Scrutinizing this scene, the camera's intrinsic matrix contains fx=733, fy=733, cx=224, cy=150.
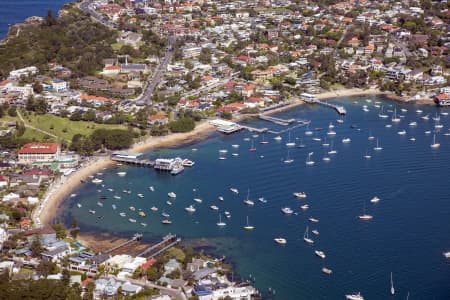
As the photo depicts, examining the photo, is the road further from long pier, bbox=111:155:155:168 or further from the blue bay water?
long pier, bbox=111:155:155:168

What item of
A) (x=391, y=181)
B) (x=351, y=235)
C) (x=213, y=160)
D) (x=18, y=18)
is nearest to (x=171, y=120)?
(x=213, y=160)

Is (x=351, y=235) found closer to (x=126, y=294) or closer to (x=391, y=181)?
(x=391, y=181)

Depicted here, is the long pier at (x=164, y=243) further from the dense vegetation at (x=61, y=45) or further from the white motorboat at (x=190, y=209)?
the dense vegetation at (x=61, y=45)

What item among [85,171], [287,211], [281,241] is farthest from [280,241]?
[85,171]

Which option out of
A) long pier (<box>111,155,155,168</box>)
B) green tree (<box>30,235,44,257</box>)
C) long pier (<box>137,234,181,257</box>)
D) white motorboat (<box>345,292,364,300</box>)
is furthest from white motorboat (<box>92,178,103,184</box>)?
white motorboat (<box>345,292,364,300</box>)

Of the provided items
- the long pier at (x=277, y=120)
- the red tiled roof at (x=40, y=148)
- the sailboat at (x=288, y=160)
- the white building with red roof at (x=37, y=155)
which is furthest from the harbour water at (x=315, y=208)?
the red tiled roof at (x=40, y=148)
